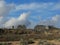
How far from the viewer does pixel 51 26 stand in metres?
83.9

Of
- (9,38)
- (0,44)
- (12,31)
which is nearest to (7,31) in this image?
(12,31)

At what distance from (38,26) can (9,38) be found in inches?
1240

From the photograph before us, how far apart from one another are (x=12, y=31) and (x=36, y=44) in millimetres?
27633

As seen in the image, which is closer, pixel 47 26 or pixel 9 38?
pixel 9 38

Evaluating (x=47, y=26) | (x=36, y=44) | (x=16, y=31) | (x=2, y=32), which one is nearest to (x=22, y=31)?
(x=16, y=31)

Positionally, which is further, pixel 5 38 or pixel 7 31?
pixel 7 31

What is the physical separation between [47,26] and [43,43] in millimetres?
42376

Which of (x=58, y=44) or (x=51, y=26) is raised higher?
(x=51, y=26)

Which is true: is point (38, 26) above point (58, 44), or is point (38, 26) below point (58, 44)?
Answer: above

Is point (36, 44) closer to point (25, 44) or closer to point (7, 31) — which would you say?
point (25, 44)

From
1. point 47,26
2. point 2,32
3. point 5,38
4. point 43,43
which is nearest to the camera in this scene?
point 43,43

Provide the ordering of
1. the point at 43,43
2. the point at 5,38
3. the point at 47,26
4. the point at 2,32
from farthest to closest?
the point at 47,26 → the point at 2,32 → the point at 5,38 → the point at 43,43

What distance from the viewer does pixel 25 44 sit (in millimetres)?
42312

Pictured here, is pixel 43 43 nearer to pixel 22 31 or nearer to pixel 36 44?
pixel 36 44
